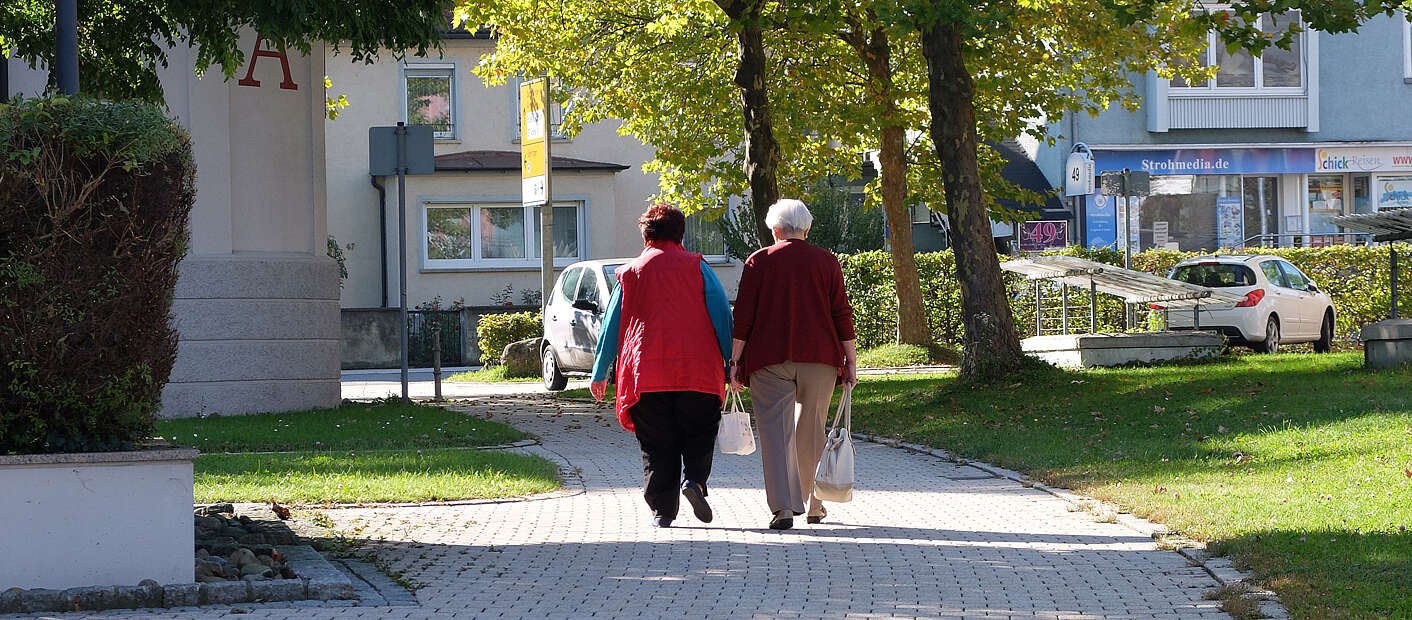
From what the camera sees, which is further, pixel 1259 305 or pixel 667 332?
pixel 1259 305

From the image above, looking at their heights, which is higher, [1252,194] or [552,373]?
[1252,194]

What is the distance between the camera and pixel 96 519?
6176 millimetres

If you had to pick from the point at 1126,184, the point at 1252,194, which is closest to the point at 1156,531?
the point at 1126,184

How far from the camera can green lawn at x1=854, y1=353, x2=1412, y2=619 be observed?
6781 mm

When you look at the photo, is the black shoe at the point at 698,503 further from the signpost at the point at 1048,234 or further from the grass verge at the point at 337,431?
the signpost at the point at 1048,234

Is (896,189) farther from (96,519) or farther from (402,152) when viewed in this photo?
(96,519)

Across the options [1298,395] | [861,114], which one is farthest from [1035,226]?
[1298,395]

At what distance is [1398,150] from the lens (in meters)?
33.8

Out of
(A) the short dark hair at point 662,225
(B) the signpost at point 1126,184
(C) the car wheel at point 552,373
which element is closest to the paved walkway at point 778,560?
(A) the short dark hair at point 662,225

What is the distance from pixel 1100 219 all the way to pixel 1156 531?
25997 millimetres

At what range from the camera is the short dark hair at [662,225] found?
8375mm

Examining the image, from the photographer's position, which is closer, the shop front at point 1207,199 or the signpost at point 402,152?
the signpost at point 402,152

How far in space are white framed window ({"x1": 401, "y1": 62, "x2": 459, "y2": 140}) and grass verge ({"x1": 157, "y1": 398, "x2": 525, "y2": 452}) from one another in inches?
757

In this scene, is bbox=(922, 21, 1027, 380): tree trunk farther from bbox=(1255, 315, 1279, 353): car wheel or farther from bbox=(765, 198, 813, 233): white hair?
bbox=(765, 198, 813, 233): white hair
